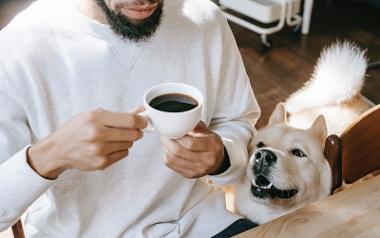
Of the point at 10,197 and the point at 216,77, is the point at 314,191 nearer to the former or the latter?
the point at 216,77

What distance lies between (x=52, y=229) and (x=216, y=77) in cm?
46

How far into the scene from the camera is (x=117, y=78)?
94cm

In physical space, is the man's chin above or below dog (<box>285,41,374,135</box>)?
above

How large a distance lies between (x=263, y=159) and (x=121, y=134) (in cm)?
54

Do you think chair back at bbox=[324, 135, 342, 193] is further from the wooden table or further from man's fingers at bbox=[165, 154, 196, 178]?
man's fingers at bbox=[165, 154, 196, 178]

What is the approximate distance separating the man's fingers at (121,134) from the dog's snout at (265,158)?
1.69ft

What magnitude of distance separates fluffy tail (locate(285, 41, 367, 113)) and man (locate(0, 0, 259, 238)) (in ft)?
3.01

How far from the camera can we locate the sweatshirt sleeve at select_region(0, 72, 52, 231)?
786mm

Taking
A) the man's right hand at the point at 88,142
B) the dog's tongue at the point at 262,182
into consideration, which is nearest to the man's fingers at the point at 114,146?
the man's right hand at the point at 88,142

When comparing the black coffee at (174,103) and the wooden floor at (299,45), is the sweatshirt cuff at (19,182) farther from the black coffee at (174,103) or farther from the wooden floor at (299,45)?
the wooden floor at (299,45)

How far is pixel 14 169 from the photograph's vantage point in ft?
2.58

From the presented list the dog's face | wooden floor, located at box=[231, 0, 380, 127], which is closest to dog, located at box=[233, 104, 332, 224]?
the dog's face

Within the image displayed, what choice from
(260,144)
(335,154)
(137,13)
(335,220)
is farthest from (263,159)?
(137,13)

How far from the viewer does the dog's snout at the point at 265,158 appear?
46.1 inches
